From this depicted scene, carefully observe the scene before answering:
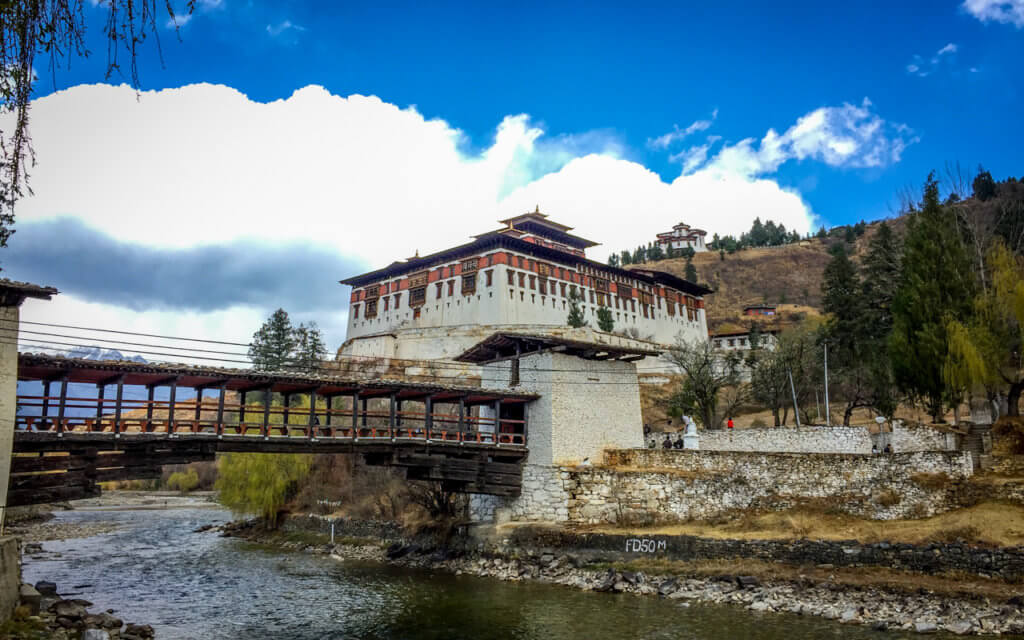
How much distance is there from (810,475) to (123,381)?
74.6 feet

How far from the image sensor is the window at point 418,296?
64.5 m

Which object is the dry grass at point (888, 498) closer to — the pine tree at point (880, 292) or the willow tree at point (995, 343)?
the willow tree at point (995, 343)

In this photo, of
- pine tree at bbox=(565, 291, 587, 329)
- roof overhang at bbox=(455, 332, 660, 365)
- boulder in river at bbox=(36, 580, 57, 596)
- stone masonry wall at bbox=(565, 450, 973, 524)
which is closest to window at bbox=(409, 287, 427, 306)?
pine tree at bbox=(565, 291, 587, 329)

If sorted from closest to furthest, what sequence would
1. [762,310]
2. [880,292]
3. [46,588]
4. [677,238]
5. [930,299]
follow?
[46,588]
[930,299]
[880,292]
[762,310]
[677,238]

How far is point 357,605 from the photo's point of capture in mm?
20469

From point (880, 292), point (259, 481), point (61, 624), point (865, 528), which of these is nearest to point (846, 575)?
point (865, 528)

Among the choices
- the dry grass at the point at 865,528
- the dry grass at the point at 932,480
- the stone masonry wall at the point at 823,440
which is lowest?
the dry grass at the point at 865,528

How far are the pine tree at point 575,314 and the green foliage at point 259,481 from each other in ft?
87.3

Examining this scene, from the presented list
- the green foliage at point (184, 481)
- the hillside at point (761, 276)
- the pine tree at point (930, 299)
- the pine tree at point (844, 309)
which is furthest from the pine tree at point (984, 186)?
the green foliage at point (184, 481)

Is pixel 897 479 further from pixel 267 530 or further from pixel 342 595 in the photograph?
pixel 267 530

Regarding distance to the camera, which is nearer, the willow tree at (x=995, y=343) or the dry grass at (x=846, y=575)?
the dry grass at (x=846, y=575)

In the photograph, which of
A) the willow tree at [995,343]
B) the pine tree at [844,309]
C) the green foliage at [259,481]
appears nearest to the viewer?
the willow tree at [995,343]

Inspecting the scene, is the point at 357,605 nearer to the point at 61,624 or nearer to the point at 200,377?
the point at 61,624

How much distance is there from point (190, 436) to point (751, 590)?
54.6ft
